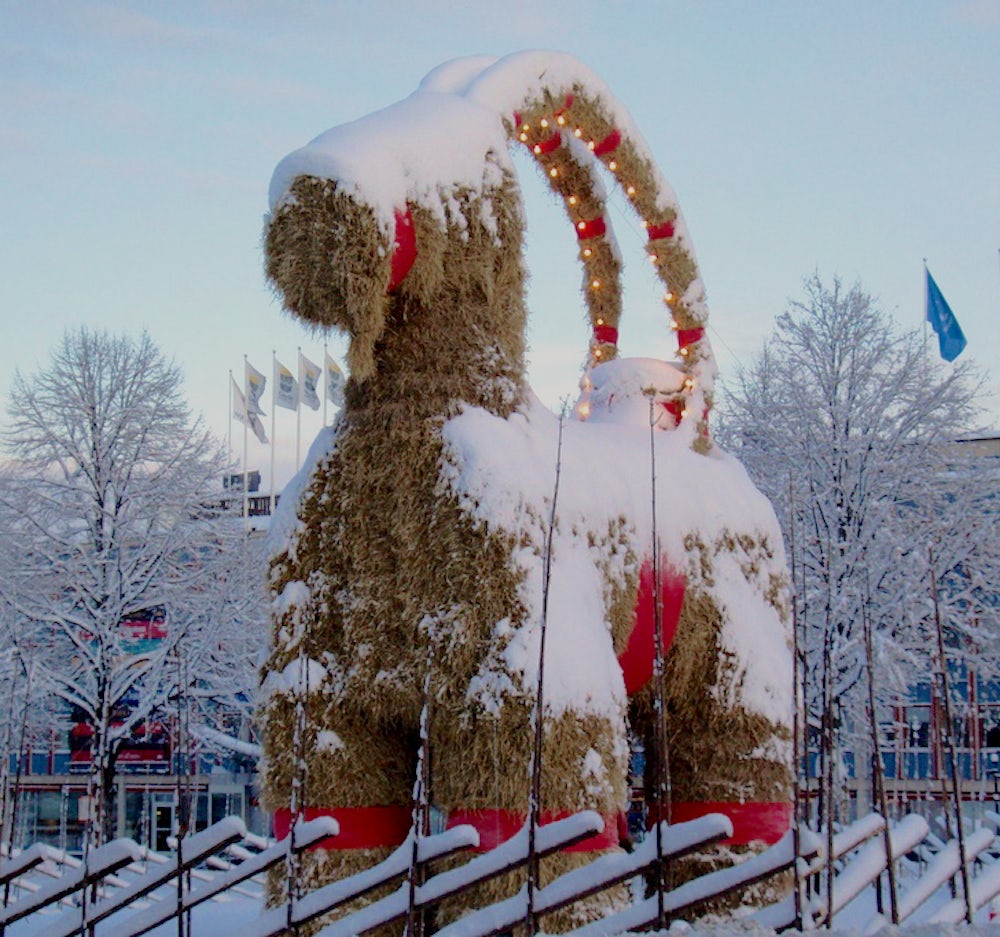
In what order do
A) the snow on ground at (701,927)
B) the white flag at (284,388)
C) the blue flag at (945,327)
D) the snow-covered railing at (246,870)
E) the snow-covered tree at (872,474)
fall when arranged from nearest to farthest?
the snow on ground at (701,927) < the snow-covered railing at (246,870) < the snow-covered tree at (872,474) < the blue flag at (945,327) < the white flag at (284,388)

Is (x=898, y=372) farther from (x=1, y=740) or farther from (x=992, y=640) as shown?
(x=1, y=740)

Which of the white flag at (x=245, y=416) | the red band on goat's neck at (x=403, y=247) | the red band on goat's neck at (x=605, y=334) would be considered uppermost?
the white flag at (x=245, y=416)

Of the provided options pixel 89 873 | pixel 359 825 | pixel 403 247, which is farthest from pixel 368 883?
pixel 403 247

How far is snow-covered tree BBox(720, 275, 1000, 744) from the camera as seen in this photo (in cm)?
1191

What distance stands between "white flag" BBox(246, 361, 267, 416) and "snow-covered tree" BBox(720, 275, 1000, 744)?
7.74 metres

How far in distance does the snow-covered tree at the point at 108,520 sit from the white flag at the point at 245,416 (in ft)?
15.8

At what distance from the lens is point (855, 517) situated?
1208 cm

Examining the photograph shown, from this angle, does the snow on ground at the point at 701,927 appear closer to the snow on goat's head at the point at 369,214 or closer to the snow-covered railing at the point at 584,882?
the snow-covered railing at the point at 584,882

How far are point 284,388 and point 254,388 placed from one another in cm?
45

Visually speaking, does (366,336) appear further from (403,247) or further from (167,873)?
(167,873)

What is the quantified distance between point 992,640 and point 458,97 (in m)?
10.1

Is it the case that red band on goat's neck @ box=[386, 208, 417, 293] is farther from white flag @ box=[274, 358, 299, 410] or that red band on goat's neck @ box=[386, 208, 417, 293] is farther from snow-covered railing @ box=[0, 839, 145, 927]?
white flag @ box=[274, 358, 299, 410]

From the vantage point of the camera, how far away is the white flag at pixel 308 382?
18938 mm

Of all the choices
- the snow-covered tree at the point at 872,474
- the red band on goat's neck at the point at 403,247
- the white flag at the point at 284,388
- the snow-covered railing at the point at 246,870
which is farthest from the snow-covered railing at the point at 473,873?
the white flag at the point at 284,388
